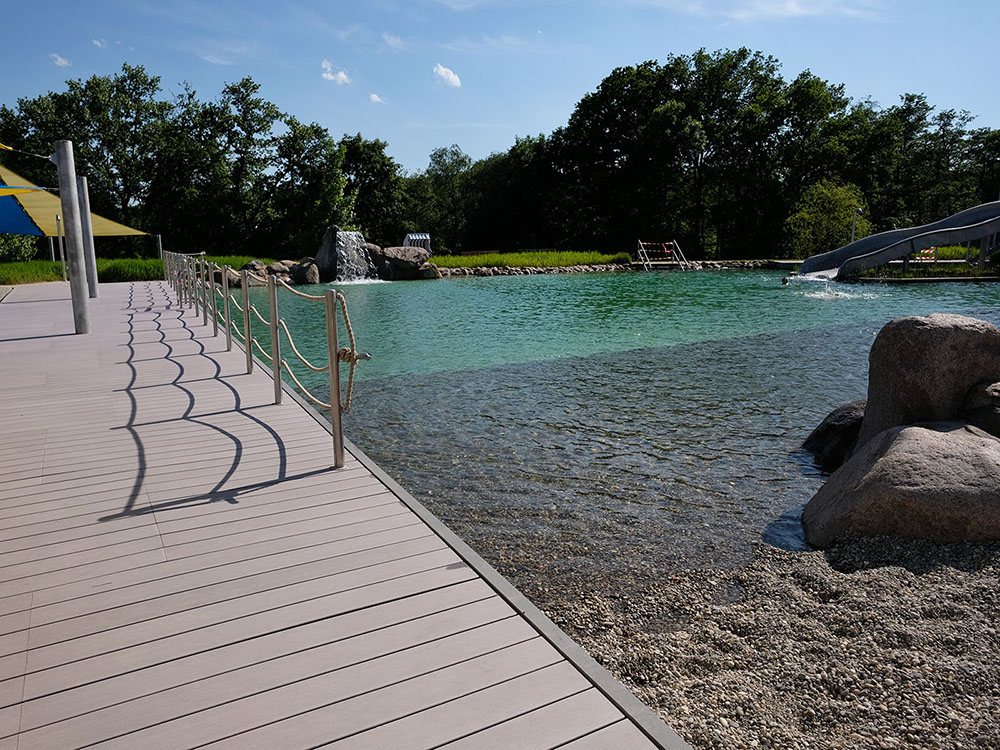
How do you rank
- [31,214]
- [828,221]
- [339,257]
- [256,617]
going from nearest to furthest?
[256,617], [31,214], [339,257], [828,221]

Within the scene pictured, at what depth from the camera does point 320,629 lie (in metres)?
2.77

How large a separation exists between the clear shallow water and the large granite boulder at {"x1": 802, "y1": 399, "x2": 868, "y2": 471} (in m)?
0.20

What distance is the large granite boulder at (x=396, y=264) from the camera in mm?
30156

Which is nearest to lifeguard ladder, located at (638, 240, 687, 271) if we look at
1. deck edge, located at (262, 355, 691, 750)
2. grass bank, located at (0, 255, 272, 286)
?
grass bank, located at (0, 255, 272, 286)

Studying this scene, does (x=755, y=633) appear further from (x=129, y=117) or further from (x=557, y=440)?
(x=129, y=117)

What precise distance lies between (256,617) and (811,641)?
239 centimetres

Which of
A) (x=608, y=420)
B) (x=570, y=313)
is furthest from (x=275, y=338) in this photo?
(x=570, y=313)

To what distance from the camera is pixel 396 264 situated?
99.0 feet

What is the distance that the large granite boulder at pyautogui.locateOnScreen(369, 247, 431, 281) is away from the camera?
30.2 m

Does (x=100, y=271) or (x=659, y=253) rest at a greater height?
(x=659, y=253)

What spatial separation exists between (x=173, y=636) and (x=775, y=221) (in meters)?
46.2

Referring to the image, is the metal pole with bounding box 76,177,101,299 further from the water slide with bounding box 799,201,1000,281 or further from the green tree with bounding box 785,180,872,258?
the green tree with bounding box 785,180,872,258

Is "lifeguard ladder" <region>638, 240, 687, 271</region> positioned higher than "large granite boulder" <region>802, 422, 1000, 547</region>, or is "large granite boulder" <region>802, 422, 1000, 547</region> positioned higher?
"lifeguard ladder" <region>638, 240, 687, 271</region>

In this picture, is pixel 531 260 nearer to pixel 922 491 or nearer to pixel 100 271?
pixel 100 271
